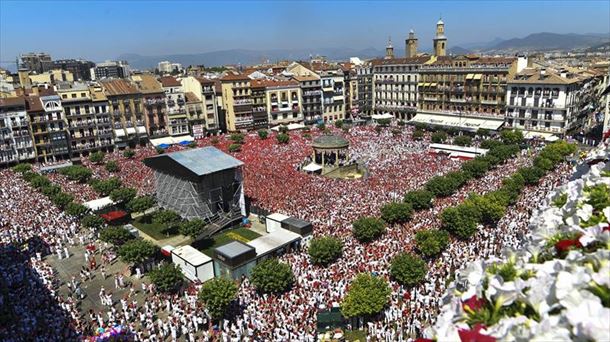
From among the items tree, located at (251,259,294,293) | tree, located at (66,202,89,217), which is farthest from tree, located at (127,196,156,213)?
tree, located at (251,259,294,293)

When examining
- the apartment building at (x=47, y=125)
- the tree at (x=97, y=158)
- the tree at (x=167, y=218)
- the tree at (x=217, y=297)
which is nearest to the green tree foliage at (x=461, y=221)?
the tree at (x=217, y=297)

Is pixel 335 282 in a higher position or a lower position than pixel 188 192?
lower

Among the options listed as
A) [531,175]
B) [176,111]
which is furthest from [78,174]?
[531,175]

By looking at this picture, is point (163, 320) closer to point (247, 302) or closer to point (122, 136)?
point (247, 302)

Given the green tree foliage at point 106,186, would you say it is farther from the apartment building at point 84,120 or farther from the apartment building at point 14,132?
the apartment building at point 84,120

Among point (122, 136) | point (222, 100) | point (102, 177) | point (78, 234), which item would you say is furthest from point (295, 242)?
point (222, 100)

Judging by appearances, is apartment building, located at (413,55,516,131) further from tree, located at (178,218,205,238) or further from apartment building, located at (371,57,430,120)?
tree, located at (178,218,205,238)

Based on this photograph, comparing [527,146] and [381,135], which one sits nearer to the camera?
[527,146]
